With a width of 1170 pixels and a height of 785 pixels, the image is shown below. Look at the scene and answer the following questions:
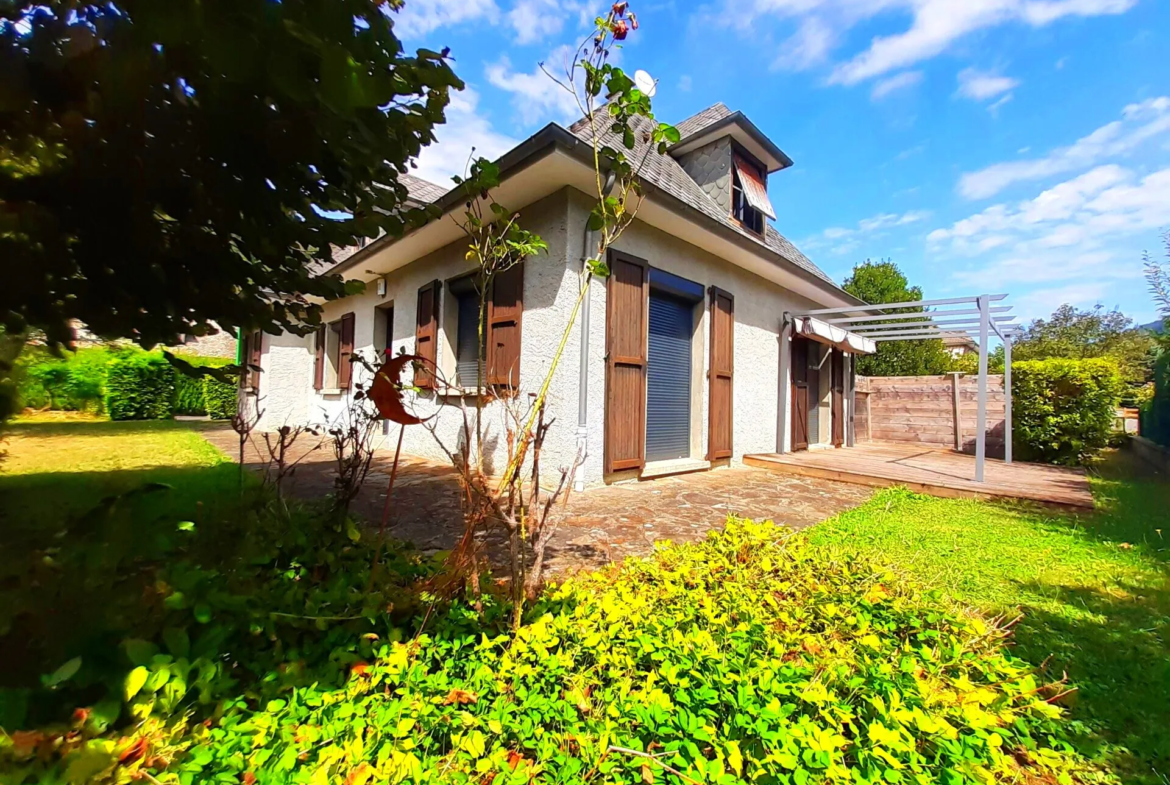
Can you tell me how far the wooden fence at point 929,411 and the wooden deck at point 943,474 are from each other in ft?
5.77

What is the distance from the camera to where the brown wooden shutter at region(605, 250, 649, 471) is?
570cm

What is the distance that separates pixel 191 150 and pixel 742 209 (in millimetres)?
9188

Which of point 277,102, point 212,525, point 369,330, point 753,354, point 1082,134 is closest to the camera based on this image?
point 277,102

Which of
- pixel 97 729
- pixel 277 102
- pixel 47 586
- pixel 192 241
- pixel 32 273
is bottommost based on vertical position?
pixel 97 729

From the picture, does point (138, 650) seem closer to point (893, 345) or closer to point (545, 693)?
point (545, 693)

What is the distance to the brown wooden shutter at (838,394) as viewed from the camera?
1143 centimetres

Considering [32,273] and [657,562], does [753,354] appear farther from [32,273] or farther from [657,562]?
[32,273]

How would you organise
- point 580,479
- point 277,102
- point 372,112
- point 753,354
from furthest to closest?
point 753,354
point 580,479
point 372,112
point 277,102

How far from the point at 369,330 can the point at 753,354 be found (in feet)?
26.2

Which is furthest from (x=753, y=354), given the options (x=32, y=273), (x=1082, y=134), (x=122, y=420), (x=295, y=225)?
(x=122, y=420)

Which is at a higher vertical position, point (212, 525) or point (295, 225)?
point (295, 225)

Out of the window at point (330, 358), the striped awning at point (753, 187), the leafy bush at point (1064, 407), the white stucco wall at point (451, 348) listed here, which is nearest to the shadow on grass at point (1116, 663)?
the white stucco wall at point (451, 348)

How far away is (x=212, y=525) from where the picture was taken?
8.36 ft

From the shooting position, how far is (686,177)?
8711 millimetres
